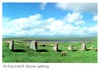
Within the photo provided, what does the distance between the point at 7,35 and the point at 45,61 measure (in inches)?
13.3

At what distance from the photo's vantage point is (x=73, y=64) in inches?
76.0

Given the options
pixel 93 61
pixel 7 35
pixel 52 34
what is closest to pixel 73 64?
pixel 93 61

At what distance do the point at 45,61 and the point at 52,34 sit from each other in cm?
20

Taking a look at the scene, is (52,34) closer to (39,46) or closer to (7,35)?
(39,46)

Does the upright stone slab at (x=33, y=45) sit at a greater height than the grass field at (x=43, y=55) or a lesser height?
greater

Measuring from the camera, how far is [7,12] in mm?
1943

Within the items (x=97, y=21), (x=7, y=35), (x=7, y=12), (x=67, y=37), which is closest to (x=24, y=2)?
(x=7, y=12)

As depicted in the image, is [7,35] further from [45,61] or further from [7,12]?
[45,61]

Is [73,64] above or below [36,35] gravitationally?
below

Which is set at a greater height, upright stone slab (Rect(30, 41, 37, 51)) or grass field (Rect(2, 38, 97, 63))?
upright stone slab (Rect(30, 41, 37, 51))

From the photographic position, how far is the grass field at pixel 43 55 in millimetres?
1932

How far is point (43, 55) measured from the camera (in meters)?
1.94

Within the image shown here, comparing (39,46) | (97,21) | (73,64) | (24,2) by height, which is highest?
(24,2)

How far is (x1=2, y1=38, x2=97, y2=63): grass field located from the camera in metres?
1.93
